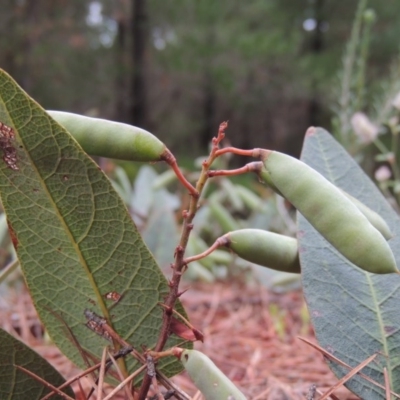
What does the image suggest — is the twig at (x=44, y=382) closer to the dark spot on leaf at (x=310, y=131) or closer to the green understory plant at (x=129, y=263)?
the green understory plant at (x=129, y=263)

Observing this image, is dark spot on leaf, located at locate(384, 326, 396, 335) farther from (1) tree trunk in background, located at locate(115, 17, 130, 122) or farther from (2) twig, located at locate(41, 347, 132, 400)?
(1) tree trunk in background, located at locate(115, 17, 130, 122)

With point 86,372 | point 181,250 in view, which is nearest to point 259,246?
point 181,250

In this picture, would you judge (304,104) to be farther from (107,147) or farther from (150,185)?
(107,147)

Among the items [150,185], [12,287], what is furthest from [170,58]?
[12,287]

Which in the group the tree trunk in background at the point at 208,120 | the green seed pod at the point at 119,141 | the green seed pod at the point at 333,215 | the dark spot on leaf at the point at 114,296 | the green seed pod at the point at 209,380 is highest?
the green seed pod at the point at 119,141

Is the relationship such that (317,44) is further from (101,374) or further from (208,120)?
(101,374)

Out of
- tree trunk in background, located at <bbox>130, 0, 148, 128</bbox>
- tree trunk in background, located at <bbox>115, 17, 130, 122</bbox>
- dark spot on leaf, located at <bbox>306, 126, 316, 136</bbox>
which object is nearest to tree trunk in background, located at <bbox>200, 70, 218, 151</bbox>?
tree trunk in background, located at <bbox>130, 0, 148, 128</bbox>

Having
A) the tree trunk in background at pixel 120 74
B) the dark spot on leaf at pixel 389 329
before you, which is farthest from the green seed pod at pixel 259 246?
the tree trunk in background at pixel 120 74
